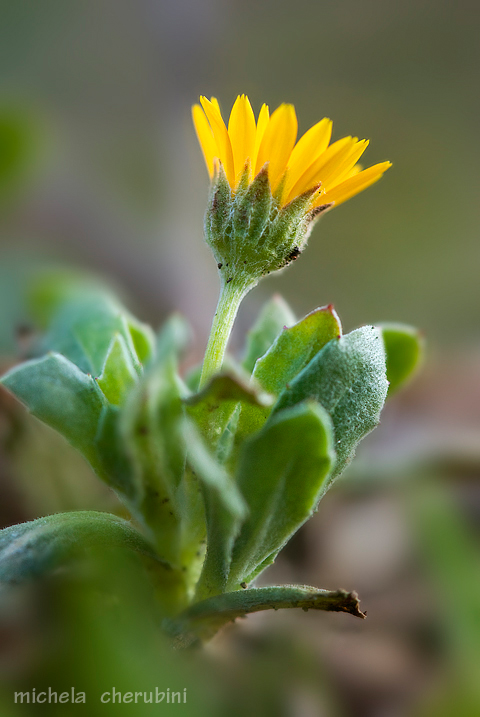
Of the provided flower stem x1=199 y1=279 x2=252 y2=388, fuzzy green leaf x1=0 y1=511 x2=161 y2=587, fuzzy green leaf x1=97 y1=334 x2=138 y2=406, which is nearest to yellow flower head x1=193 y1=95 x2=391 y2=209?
flower stem x1=199 y1=279 x2=252 y2=388

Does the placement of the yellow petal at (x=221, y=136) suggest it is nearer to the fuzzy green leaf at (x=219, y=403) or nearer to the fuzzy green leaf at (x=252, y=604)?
the fuzzy green leaf at (x=219, y=403)

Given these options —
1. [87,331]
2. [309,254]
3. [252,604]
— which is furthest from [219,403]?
[309,254]

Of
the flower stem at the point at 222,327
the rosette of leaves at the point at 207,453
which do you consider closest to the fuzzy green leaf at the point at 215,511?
the rosette of leaves at the point at 207,453

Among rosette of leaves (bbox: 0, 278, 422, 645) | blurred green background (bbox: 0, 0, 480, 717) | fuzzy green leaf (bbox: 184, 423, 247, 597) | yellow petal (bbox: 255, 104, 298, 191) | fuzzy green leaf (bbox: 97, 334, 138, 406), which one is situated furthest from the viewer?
blurred green background (bbox: 0, 0, 480, 717)

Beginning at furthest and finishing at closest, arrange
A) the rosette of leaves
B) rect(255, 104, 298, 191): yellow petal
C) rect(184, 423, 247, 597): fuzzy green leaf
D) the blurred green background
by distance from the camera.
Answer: the blurred green background < rect(255, 104, 298, 191): yellow petal < the rosette of leaves < rect(184, 423, 247, 597): fuzzy green leaf

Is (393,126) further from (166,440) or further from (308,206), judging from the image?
(166,440)

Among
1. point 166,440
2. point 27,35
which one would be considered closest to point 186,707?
point 166,440

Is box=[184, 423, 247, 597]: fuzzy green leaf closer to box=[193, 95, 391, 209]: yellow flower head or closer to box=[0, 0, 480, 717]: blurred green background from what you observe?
box=[0, 0, 480, 717]: blurred green background
